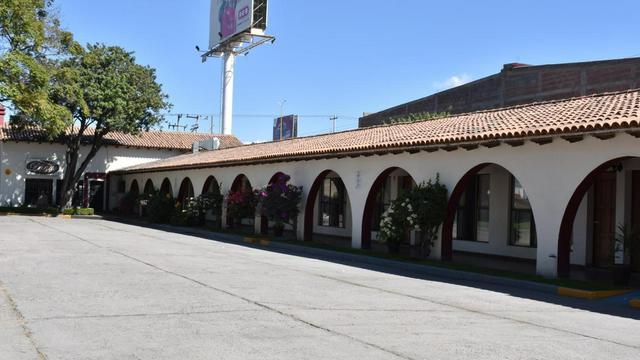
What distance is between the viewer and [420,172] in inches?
678

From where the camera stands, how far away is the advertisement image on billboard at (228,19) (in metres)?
48.5

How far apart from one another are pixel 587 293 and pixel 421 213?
5.24 m

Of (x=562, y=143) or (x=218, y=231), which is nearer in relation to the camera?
(x=562, y=143)

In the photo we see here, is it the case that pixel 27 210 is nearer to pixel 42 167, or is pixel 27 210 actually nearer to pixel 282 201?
pixel 42 167

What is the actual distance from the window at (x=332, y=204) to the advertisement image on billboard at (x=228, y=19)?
24616 mm

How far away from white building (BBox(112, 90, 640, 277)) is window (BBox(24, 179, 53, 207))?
25.2m

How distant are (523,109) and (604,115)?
18.9 ft

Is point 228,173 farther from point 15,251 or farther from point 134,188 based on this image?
point 134,188

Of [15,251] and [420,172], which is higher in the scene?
[420,172]

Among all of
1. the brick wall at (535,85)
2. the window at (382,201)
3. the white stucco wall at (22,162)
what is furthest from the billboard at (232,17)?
the window at (382,201)

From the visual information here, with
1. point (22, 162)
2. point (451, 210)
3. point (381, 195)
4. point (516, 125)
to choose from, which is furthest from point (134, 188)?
point (516, 125)

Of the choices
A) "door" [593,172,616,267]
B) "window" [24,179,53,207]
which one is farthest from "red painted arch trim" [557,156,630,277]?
"window" [24,179,53,207]

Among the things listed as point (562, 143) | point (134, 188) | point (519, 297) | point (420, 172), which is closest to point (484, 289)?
point (519, 297)

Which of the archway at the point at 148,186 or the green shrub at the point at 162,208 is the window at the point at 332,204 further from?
the archway at the point at 148,186
